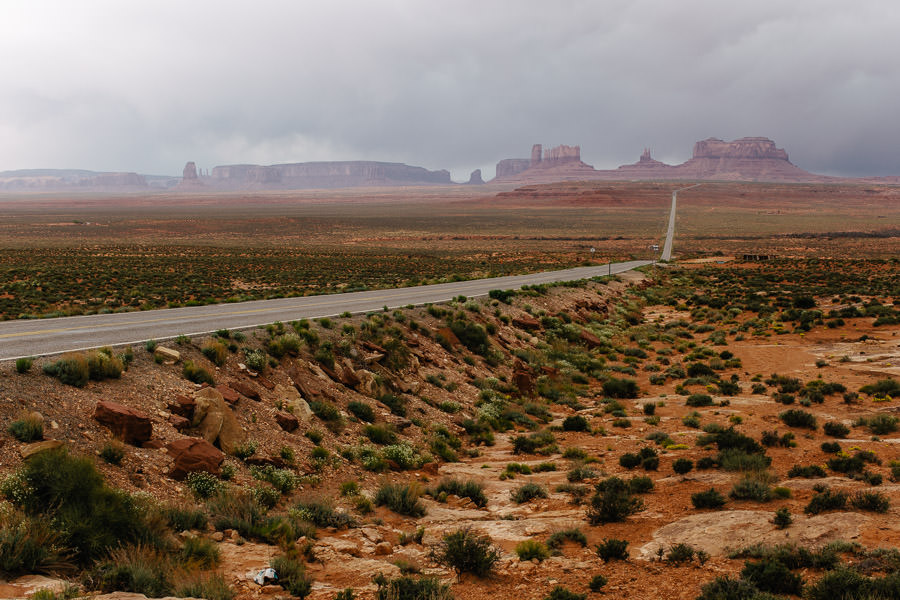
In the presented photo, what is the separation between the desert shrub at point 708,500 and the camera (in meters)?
9.48

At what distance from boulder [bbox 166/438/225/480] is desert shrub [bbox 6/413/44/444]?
1.77 metres

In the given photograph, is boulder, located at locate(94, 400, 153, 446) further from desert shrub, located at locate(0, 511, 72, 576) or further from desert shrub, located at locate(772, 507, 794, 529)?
desert shrub, located at locate(772, 507, 794, 529)

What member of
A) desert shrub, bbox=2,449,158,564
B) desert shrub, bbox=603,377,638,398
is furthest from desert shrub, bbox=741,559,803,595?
desert shrub, bbox=603,377,638,398

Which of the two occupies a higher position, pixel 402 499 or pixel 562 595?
pixel 562 595

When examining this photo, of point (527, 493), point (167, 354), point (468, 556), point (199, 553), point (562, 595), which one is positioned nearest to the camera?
point (562, 595)

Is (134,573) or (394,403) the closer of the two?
(134,573)

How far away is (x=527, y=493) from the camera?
10.4 m

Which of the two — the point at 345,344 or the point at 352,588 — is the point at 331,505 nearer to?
the point at 352,588

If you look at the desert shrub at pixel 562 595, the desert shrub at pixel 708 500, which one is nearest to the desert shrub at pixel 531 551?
the desert shrub at pixel 562 595

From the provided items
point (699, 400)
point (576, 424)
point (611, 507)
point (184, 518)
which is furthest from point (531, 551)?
point (699, 400)

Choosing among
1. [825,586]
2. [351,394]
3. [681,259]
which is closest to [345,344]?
[351,394]

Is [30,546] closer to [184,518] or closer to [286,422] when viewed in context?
[184,518]

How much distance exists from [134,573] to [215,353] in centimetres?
700

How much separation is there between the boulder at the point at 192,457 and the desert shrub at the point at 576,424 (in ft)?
29.6
